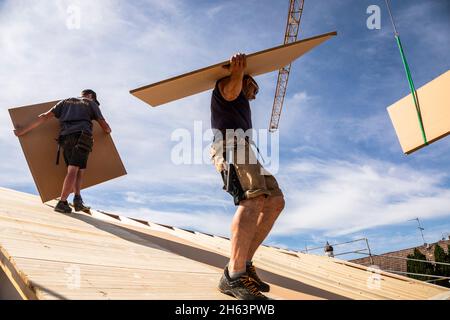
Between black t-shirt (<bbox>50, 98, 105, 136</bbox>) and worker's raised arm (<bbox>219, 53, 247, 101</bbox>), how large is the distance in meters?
1.73

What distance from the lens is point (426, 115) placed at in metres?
2.57

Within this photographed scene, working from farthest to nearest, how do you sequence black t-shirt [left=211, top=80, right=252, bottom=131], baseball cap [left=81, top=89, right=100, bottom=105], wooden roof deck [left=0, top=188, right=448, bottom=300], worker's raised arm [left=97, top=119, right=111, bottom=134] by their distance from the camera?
1. baseball cap [left=81, top=89, right=100, bottom=105]
2. worker's raised arm [left=97, top=119, right=111, bottom=134]
3. black t-shirt [left=211, top=80, right=252, bottom=131]
4. wooden roof deck [left=0, top=188, right=448, bottom=300]

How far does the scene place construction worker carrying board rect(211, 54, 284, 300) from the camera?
150 centimetres

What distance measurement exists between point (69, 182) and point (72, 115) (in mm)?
630

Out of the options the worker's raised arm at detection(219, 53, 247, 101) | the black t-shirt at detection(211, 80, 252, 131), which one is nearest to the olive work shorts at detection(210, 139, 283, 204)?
the black t-shirt at detection(211, 80, 252, 131)

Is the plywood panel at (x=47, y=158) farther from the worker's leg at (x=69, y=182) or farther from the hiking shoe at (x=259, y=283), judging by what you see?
the hiking shoe at (x=259, y=283)

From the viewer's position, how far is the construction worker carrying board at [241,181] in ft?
4.91

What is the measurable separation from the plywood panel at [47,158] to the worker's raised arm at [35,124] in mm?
35

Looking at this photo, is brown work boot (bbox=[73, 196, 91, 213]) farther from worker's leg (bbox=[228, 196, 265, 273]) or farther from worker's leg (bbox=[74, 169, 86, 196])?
worker's leg (bbox=[228, 196, 265, 273])

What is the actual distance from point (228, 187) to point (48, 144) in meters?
2.12

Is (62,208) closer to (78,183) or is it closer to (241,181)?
(78,183)

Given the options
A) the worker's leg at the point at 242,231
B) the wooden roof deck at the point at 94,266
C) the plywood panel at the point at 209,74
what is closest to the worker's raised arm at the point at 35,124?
the wooden roof deck at the point at 94,266
